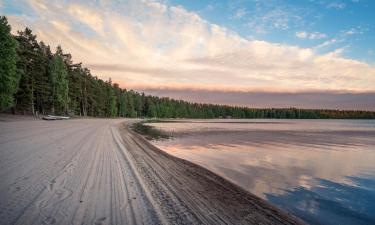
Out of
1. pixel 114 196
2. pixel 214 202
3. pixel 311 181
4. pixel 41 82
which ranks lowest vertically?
pixel 311 181

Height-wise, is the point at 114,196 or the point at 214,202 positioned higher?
the point at 114,196

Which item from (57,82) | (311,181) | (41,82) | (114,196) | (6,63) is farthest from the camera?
(57,82)

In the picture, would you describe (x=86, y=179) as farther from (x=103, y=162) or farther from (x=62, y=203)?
(x=103, y=162)

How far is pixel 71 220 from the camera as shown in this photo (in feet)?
18.3

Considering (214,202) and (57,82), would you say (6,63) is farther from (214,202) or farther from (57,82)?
(214,202)

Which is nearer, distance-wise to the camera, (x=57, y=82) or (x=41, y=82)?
(x=41, y=82)

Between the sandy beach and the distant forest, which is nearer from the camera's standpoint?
the sandy beach

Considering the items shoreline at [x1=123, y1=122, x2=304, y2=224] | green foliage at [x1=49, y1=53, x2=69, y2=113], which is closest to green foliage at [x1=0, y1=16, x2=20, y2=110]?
green foliage at [x1=49, y1=53, x2=69, y2=113]

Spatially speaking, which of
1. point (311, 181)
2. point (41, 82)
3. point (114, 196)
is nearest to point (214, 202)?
point (114, 196)

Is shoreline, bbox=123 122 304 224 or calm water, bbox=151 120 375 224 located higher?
shoreline, bbox=123 122 304 224

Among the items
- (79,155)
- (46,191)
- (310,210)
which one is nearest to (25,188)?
(46,191)

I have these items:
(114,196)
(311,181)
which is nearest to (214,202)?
(114,196)

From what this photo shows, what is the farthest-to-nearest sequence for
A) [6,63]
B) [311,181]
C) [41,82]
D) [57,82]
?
[57,82] → [41,82] → [6,63] → [311,181]

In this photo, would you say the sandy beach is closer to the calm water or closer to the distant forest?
the calm water
